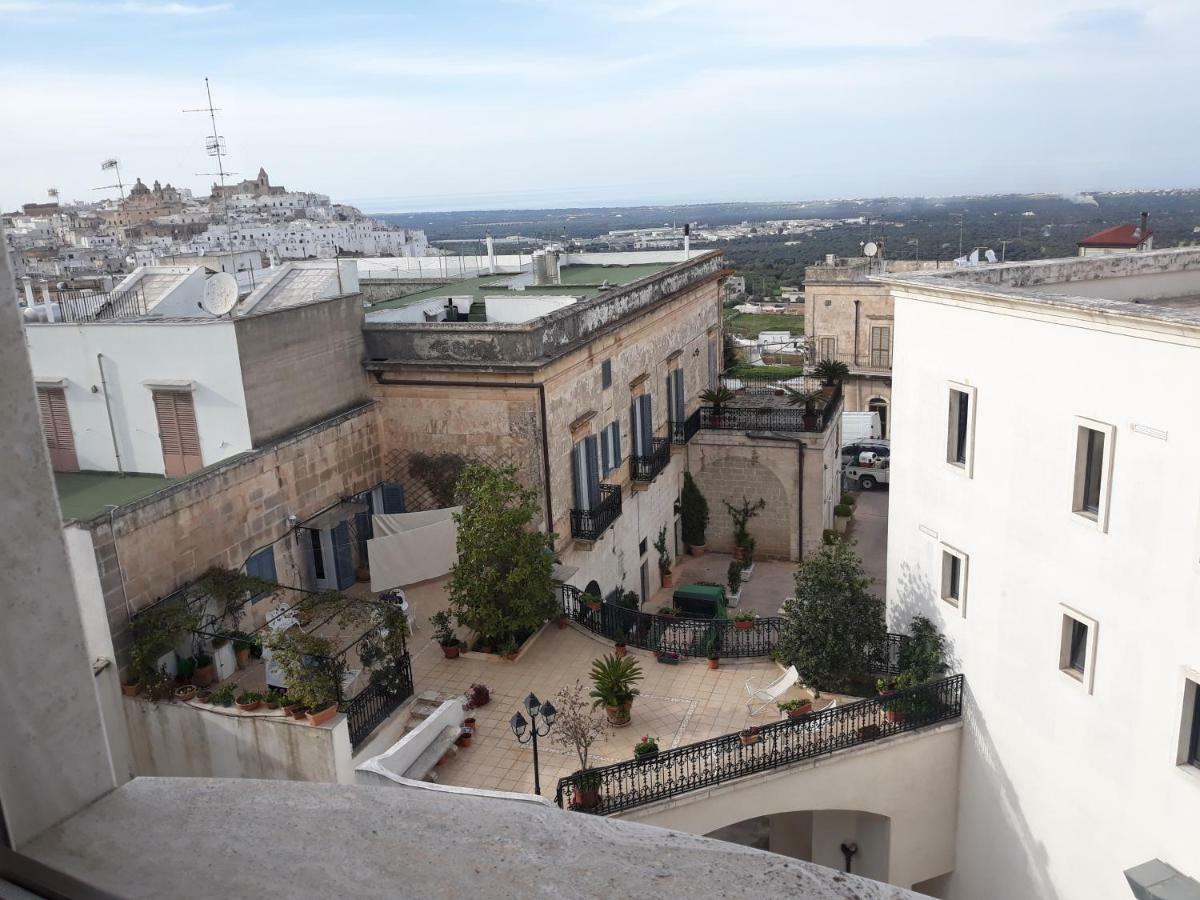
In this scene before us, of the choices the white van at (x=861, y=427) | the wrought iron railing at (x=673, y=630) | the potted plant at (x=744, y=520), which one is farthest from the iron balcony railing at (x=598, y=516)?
the white van at (x=861, y=427)

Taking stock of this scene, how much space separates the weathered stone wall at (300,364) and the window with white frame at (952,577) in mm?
11695

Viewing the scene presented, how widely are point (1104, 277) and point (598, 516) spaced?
11.1 metres

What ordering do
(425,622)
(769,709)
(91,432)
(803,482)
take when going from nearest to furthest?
(769,709), (91,432), (425,622), (803,482)

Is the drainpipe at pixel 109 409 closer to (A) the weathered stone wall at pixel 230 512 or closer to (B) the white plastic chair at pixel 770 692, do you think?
(A) the weathered stone wall at pixel 230 512

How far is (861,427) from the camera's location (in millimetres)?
42062

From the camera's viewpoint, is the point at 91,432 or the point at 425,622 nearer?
the point at 91,432

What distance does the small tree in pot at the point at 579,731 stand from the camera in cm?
1305

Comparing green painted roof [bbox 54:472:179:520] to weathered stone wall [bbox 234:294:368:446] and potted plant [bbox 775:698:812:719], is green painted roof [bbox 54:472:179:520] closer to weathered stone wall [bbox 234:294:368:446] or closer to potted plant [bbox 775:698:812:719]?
weathered stone wall [bbox 234:294:368:446]

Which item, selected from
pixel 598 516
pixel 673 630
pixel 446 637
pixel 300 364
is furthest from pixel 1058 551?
pixel 300 364

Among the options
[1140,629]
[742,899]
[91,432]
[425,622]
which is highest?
[742,899]

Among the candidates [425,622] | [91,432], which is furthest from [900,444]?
[91,432]

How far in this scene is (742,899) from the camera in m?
1.68

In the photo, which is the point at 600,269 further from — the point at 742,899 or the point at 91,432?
the point at 742,899

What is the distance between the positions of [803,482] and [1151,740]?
15930 millimetres
